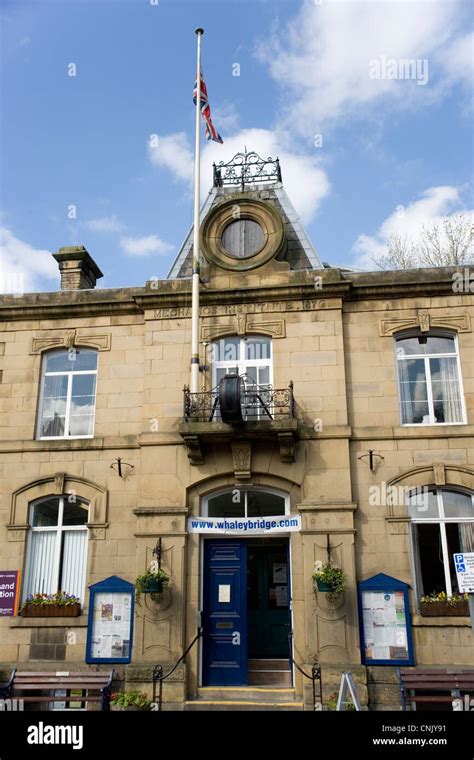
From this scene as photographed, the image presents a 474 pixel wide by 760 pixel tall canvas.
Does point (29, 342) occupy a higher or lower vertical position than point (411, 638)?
higher

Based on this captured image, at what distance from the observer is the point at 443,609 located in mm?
12539

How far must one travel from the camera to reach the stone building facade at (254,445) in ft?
42.4

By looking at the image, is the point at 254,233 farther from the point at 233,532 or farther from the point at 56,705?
the point at 56,705

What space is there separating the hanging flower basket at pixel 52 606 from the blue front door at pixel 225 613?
2.57m

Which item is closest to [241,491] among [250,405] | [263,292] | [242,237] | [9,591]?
[250,405]

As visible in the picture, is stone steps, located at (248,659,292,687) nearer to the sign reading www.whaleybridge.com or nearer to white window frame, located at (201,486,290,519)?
the sign reading www.whaleybridge.com

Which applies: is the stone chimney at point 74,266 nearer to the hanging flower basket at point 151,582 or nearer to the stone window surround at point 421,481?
the hanging flower basket at point 151,582

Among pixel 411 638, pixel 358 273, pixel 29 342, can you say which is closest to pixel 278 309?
pixel 358 273

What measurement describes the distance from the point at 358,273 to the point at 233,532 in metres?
5.99

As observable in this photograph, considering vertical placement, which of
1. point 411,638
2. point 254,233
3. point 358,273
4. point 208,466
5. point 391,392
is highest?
point 254,233

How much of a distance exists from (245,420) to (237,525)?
2.08 meters

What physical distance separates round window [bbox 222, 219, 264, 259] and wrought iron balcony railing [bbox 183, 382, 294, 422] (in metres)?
3.25

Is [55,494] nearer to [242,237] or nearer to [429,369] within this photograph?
[242,237]

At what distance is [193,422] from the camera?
13383 millimetres
